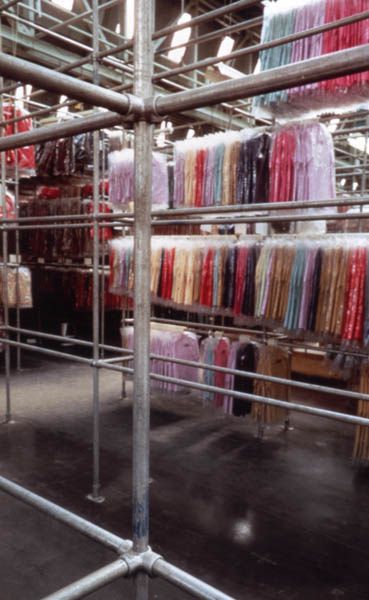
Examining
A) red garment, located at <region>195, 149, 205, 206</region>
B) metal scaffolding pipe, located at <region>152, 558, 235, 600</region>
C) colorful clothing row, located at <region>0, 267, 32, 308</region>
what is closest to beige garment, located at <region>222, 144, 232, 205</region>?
red garment, located at <region>195, 149, 205, 206</region>

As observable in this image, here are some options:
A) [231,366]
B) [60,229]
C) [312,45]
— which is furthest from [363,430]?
[60,229]

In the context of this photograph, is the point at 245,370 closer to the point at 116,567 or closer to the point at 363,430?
the point at 363,430

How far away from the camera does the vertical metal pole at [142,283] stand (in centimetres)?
105

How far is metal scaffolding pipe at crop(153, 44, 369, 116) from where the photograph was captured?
759mm

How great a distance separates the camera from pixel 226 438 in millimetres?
4316

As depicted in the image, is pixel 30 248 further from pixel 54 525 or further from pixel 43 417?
pixel 54 525

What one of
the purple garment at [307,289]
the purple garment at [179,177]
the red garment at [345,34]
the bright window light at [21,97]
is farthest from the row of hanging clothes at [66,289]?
the red garment at [345,34]

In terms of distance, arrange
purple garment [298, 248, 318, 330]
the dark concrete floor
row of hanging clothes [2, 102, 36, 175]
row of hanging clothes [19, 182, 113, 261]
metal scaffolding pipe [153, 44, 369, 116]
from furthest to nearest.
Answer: row of hanging clothes [19, 182, 113, 261] < row of hanging clothes [2, 102, 36, 175] < purple garment [298, 248, 318, 330] < the dark concrete floor < metal scaffolding pipe [153, 44, 369, 116]

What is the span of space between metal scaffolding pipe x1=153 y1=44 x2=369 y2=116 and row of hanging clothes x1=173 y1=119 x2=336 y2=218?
2624 millimetres

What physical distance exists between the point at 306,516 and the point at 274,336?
1.68 meters

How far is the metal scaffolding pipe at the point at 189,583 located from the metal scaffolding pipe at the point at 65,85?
871 millimetres

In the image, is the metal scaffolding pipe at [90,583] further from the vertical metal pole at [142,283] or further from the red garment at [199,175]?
the red garment at [199,175]

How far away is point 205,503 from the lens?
3.09 metres

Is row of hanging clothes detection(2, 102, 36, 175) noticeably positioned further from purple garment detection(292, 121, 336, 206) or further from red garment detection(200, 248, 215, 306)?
purple garment detection(292, 121, 336, 206)
